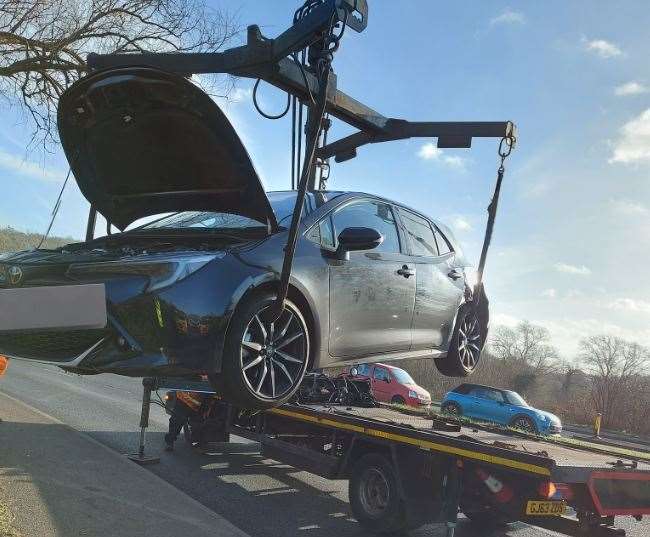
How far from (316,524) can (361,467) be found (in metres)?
0.81

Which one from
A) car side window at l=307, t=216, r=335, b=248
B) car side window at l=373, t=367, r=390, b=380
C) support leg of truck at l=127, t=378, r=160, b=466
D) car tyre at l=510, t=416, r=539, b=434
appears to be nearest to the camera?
car side window at l=307, t=216, r=335, b=248

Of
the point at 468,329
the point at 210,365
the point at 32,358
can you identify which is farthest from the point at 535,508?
the point at 32,358

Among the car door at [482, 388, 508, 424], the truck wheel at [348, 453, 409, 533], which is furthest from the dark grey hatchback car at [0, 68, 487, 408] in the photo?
the car door at [482, 388, 508, 424]

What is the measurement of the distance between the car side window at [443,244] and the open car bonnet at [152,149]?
198cm

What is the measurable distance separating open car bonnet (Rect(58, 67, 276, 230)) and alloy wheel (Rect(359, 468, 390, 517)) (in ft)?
15.3

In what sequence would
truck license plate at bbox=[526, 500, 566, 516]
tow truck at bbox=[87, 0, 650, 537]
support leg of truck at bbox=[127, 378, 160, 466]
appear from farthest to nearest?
support leg of truck at bbox=[127, 378, 160, 466]
truck license plate at bbox=[526, 500, 566, 516]
tow truck at bbox=[87, 0, 650, 537]

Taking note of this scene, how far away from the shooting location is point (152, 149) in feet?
8.82

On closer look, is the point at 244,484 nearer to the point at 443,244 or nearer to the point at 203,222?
the point at 443,244

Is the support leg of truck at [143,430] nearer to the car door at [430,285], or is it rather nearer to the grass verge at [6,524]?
the grass verge at [6,524]

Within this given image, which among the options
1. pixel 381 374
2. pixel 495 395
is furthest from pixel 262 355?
pixel 381 374

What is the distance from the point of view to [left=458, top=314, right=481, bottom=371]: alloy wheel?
4387mm

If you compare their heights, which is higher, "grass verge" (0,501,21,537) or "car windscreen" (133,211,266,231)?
"car windscreen" (133,211,266,231)

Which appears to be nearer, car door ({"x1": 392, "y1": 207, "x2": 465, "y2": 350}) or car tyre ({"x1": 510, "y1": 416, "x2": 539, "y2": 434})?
car door ({"x1": 392, "y1": 207, "x2": 465, "y2": 350})

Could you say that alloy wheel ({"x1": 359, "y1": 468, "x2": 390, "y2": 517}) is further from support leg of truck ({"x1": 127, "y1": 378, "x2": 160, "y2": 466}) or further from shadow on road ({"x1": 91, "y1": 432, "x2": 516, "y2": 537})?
support leg of truck ({"x1": 127, "y1": 378, "x2": 160, "y2": 466})
